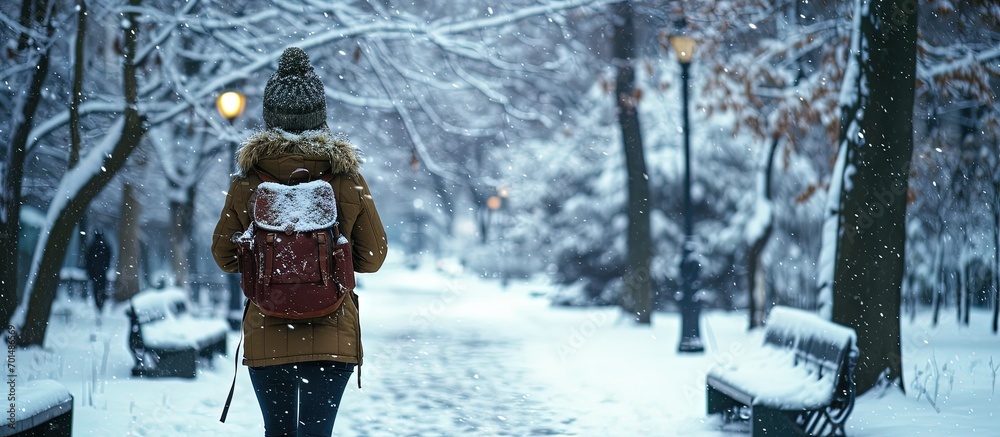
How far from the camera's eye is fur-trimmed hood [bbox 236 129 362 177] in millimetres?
4090

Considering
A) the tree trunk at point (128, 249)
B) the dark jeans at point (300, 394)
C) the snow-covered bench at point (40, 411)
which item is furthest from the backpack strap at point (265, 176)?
the tree trunk at point (128, 249)

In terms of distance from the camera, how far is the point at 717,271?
78.7ft

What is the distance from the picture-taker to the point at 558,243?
25.2 metres

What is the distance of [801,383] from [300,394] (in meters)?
4.04

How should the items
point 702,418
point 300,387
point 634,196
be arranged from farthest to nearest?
point 634,196
point 702,418
point 300,387

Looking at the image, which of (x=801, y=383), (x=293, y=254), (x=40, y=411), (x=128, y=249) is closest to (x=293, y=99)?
(x=293, y=254)

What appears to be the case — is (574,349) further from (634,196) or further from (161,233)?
(161,233)

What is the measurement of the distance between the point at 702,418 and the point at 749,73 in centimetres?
715

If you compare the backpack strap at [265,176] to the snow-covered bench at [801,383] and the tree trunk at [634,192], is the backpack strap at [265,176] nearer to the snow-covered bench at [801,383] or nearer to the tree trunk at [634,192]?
the snow-covered bench at [801,383]

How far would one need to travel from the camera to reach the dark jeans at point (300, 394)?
4.08 m

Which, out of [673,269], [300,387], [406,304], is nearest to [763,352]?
[300,387]

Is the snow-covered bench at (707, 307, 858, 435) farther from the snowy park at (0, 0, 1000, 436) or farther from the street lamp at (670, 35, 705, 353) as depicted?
the street lamp at (670, 35, 705, 353)

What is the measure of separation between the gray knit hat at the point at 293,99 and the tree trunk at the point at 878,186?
5.73 meters

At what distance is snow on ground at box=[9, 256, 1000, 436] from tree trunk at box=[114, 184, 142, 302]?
10.4 feet
